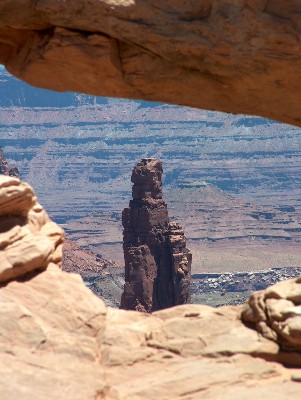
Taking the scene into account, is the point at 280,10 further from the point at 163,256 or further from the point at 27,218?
the point at 163,256

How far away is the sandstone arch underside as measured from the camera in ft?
72.5

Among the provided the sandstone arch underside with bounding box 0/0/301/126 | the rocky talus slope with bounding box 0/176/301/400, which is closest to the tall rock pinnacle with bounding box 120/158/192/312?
the sandstone arch underside with bounding box 0/0/301/126

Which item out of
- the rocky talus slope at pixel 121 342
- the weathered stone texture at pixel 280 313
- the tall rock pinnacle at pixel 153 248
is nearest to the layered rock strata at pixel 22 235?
the rocky talus slope at pixel 121 342

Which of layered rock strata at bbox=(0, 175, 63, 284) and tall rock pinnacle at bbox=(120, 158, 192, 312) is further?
tall rock pinnacle at bbox=(120, 158, 192, 312)

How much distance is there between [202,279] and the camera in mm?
177250

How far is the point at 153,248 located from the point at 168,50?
74357mm

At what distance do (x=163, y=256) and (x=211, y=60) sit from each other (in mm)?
73667

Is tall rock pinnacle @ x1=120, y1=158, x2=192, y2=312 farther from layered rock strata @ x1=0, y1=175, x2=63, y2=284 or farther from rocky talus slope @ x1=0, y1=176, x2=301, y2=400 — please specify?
rocky talus slope @ x1=0, y1=176, x2=301, y2=400

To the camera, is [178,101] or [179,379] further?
[178,101]

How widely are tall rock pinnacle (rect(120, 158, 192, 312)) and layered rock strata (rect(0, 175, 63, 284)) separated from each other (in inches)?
2815

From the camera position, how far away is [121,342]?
18.4 m

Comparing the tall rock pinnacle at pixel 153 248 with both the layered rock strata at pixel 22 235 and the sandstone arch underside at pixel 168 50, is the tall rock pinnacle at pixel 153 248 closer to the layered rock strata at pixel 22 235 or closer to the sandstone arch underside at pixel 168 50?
the sandstone arch underside at pixel 168 50

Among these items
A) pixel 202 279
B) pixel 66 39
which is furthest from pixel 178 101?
pixel 202 279

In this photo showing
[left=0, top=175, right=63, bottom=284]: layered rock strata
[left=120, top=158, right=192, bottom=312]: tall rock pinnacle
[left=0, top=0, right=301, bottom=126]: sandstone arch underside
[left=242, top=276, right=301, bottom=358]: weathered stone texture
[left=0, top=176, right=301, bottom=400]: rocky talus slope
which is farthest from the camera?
[left=120, top=158, right=192, bottom=312]: tall rock pinnacle
